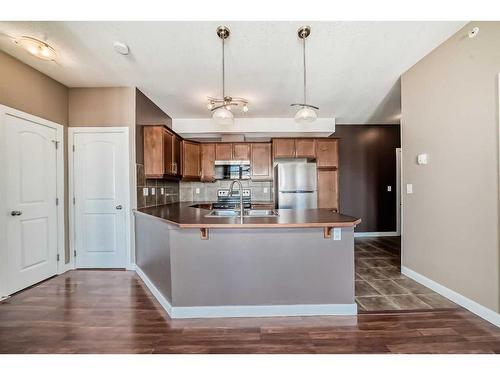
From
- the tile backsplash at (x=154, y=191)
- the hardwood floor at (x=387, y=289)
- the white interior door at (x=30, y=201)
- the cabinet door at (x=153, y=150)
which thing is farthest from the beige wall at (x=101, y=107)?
the hardwood floor at (x=387, y=289)

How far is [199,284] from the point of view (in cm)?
216

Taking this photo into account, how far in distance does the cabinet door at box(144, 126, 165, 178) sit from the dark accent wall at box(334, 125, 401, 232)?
3.76 metres

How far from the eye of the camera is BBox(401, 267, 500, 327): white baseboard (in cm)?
200

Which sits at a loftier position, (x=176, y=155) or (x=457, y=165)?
(x=176, y=155)

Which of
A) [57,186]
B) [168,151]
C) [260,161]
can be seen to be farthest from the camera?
[260,161]

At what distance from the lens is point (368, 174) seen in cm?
531

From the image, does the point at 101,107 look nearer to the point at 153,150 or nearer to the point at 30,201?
the point at 153,150

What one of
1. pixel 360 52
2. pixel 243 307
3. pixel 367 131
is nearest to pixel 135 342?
pixel 243 307

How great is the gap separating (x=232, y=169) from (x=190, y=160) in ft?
2.80

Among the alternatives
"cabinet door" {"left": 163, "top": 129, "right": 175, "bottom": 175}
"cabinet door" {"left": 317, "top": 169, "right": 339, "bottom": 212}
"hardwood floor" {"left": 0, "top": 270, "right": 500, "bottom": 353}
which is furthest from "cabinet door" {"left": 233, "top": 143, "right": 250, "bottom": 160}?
"hardwood floor" {"left": 0, "top": 270, "right": 500, "bottom": 353}

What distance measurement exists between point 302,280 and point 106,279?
249 cm

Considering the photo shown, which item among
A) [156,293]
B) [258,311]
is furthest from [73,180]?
[258,311]

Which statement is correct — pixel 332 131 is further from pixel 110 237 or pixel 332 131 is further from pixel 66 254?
pixel 66 254

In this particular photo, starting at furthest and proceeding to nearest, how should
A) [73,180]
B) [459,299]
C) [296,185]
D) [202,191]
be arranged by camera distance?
[202,191] → [296,185] → [73,180] → [459,299]
